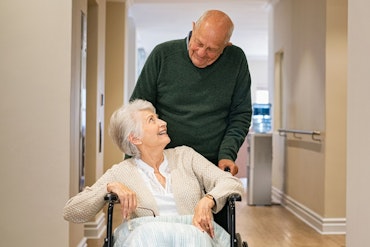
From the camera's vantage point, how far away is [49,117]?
112 inches

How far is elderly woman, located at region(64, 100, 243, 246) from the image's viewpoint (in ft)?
5.59

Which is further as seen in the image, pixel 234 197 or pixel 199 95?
pixel 199 95

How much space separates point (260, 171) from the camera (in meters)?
6.26

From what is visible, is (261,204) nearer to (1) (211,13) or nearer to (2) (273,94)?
(2) (273,94)

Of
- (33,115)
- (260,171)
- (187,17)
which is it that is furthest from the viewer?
(187,17)

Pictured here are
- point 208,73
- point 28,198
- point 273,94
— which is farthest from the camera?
point 273,94

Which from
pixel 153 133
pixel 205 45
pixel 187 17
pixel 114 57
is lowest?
pixel 153 133

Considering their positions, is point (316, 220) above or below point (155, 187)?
below

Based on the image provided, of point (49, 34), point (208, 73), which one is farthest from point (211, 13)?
point (49, 34)

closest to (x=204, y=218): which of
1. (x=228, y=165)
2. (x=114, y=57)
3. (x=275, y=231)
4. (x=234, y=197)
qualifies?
(x=234, y=197)

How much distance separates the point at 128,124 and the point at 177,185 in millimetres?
307

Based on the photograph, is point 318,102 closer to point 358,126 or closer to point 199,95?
point 358,126

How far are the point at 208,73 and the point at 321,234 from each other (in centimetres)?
287

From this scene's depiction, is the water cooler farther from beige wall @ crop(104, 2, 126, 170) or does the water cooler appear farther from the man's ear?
the man's ear
